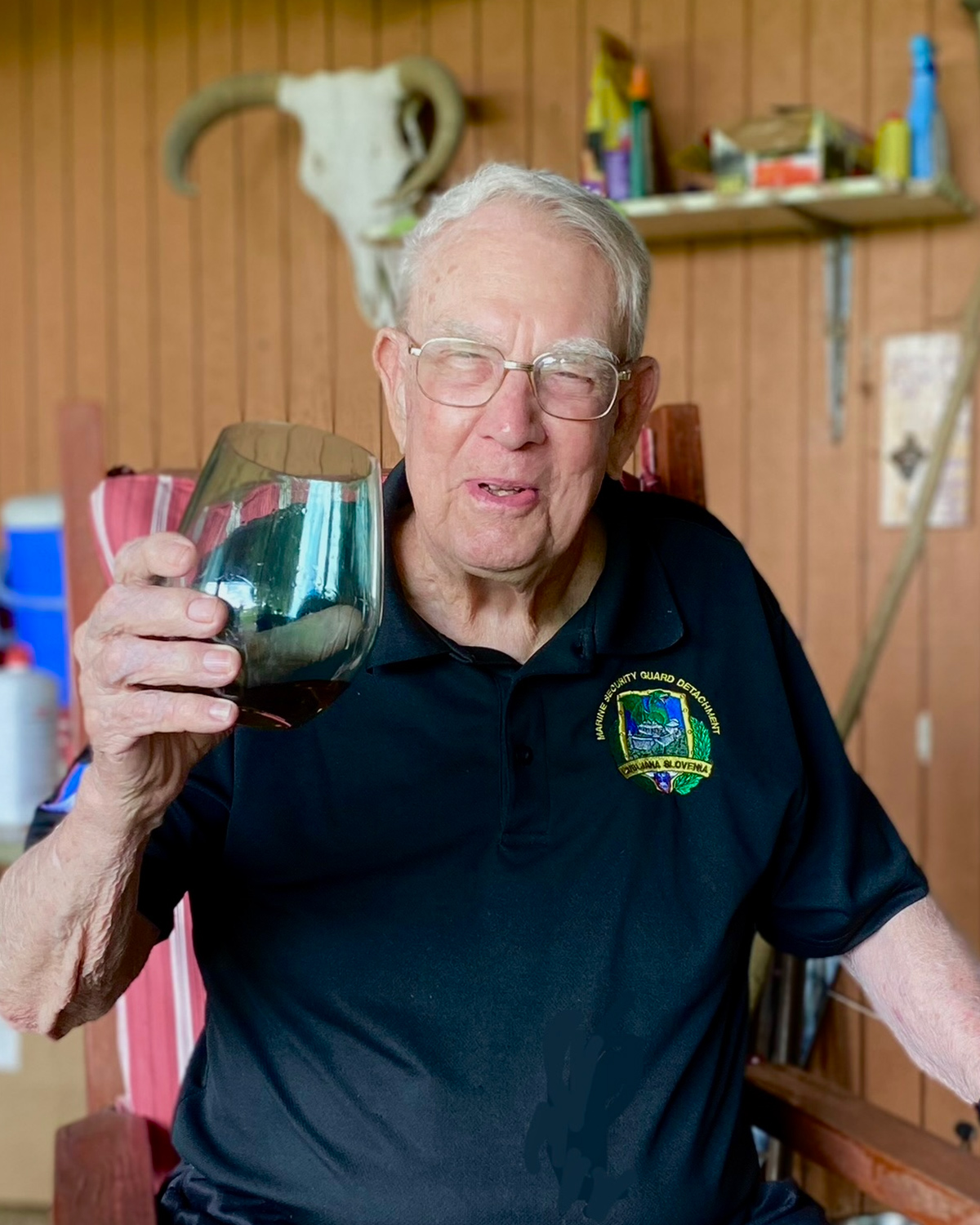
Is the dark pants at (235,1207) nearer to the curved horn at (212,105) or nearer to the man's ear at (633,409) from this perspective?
the man's ear at (633,409)

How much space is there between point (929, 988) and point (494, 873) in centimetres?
42

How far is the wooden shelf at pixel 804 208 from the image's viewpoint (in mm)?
2320

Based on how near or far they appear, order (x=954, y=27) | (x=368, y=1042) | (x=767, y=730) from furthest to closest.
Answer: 1. (x=954, y=27)
2. (x=767, y=730)
3. (x=368, y=1042)

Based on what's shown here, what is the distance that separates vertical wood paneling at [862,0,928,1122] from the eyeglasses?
1.62 metres

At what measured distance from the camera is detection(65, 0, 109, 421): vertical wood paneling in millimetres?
3258

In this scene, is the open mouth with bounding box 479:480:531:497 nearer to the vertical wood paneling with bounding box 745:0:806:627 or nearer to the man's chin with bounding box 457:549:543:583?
the man's chin with bounding box 457:549:543:583

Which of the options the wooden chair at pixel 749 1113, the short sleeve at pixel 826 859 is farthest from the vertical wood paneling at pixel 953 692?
the short sleeve at pixel 826 859

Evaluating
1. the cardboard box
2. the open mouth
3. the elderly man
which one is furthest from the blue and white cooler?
the open mouth

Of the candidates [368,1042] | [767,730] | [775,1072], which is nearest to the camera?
[368,1042]

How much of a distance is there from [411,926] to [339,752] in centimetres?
15

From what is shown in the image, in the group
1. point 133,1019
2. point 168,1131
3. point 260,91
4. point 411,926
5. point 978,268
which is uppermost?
point 260,91

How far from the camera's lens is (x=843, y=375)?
266cm

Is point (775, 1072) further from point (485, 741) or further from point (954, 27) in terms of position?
point (954, 27)

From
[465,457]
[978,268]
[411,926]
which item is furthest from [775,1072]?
[978,268]
